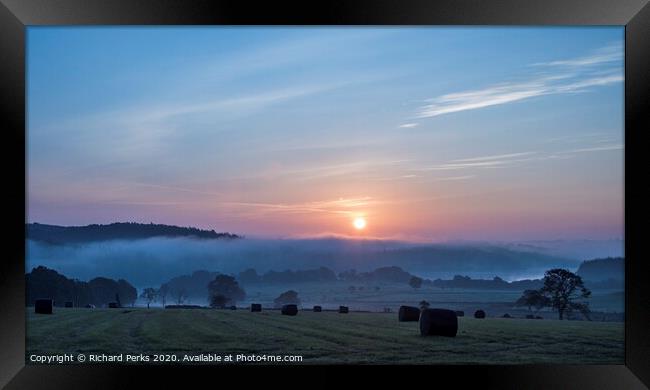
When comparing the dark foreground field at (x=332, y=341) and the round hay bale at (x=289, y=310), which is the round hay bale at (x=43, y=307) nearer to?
the dark foreground field at (x=332, y=341)

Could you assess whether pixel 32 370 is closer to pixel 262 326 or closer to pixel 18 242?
pixel 18 242

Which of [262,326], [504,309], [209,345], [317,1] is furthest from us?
[504,309]

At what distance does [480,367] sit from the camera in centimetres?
873

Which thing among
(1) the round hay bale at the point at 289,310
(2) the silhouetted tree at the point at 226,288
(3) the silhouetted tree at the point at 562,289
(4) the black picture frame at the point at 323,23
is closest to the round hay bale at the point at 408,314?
(1) the round hay bale at the point at 289,310

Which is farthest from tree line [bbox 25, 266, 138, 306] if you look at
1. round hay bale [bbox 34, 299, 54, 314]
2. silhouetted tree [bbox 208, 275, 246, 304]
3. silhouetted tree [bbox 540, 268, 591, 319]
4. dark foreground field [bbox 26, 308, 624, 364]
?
silhouetted tree [bbox 540, 268, 591, 319]

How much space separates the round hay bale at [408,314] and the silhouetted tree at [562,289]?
2150cm

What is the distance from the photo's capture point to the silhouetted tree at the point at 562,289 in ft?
130

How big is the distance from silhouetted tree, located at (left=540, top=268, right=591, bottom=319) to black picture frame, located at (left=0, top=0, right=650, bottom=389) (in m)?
32.7

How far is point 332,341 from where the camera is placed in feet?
49.4

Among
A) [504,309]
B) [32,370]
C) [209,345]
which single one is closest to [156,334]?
[209,345]

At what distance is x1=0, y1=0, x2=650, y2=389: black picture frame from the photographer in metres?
8.34

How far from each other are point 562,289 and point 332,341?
28948 mm

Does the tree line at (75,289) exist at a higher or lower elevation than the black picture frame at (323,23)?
lower

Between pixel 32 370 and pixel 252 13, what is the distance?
5.10 m
